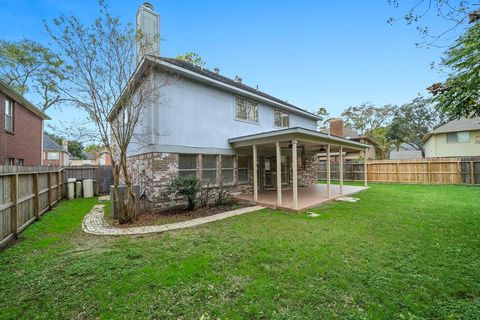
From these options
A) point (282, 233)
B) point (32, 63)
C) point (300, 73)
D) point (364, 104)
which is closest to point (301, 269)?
point (282, 233)

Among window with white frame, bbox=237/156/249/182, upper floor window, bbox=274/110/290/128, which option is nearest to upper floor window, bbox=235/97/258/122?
upper floor window, bbox=274/110/290/128

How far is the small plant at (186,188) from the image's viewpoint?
7.80m

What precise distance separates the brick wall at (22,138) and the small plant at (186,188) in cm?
880

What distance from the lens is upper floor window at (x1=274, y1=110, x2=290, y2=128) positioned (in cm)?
1312

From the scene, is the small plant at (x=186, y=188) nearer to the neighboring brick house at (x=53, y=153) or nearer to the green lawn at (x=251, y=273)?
the green lawn at (x=251, y=273)

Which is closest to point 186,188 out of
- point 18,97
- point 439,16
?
point 439,16

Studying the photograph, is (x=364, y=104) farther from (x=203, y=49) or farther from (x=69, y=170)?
(x=69, y=170)

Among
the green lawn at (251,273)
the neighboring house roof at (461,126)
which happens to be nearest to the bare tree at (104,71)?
the green lawn at (251,273)

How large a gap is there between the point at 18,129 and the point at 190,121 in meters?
10.5

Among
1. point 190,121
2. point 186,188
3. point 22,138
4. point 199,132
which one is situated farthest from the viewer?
point 22,138

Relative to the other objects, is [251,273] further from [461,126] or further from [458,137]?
[461,126]

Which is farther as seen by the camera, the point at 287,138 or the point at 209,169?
the point at 209,169

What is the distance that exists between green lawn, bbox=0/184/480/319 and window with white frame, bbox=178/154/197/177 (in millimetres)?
3431

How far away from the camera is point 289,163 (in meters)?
14.3
